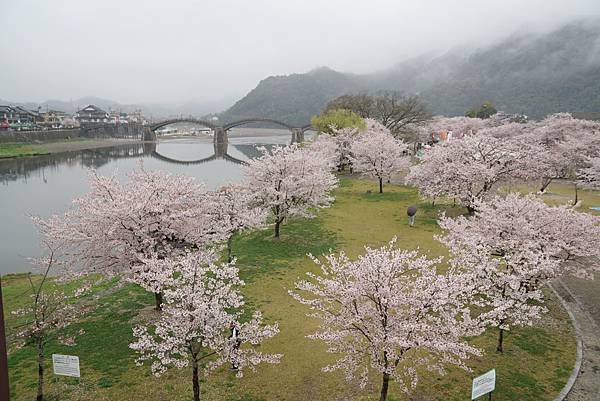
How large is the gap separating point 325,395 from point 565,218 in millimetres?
10803

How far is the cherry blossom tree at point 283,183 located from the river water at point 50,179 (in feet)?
→ 18.5

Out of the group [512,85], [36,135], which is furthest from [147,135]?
[512,85]

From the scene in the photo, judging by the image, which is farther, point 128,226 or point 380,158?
point 380,158

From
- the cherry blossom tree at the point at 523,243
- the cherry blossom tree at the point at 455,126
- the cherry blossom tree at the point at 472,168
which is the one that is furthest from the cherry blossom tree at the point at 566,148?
the cherry blossom tree at the point at 455,126

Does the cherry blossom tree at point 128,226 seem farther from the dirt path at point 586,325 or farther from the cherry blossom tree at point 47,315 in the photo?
the dirt path at point 586,325

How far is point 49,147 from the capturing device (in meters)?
79.2

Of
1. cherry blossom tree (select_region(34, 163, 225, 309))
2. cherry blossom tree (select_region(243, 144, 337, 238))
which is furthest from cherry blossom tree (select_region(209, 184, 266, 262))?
cherry blossom tree (select_region(243, 144, 337, 238))

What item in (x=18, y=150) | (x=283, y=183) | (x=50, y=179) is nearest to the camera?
(x=283, y=183)

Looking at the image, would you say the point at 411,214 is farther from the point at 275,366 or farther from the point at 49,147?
the point at 49,147

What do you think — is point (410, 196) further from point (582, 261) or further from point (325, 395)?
point (325, 395)

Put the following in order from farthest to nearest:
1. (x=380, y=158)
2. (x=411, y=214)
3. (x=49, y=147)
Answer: (x=49, y=147) < (x=380, y=158) < (x=411, y=214)

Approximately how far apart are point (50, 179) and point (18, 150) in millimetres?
27427

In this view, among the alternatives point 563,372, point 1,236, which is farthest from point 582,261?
point 1,236

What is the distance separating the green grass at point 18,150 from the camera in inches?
2621
